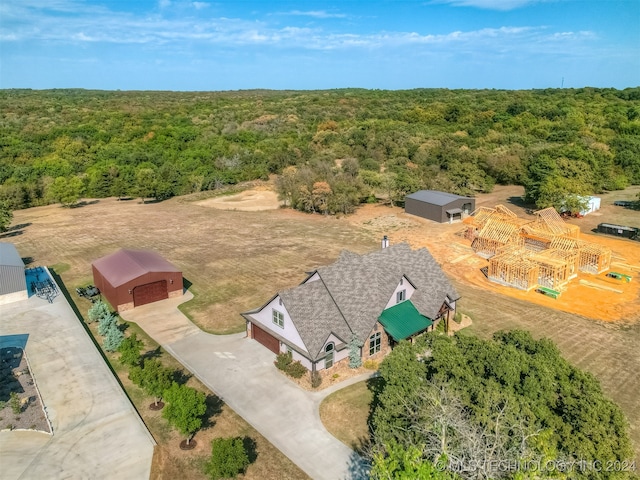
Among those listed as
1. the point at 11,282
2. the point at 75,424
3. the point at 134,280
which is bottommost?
the point at 75,424

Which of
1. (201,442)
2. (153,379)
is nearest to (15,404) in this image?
(153,379)

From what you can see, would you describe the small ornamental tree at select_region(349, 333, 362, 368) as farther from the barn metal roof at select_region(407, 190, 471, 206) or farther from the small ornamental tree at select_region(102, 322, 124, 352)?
the barn metal roof at select_region(407, 190, 471, 206)

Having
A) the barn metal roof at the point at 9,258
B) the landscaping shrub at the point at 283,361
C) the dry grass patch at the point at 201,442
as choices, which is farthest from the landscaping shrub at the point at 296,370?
the barn metal roof at the point at 9,258

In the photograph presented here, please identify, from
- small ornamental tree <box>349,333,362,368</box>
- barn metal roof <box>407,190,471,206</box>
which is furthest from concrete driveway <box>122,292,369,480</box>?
barn metal roof <box>407,190,471,206</box>

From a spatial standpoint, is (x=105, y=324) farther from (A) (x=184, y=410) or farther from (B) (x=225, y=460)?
(B) (x=225, y=460)

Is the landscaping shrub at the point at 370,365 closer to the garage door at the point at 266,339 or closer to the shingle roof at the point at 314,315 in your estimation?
the shingle roof at the point at 314,315

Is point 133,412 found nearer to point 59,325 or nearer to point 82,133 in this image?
point 59,325

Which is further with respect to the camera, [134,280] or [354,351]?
[134,280]
